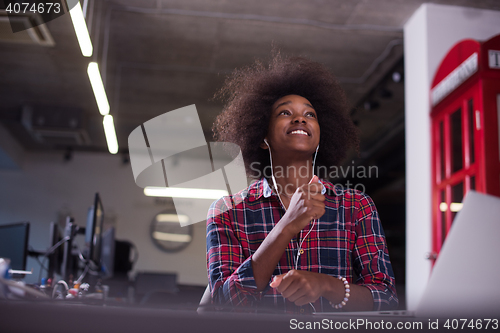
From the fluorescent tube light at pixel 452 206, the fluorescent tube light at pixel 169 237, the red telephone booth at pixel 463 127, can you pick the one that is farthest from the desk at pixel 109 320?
the fluorescent tube light at pixel 169 237

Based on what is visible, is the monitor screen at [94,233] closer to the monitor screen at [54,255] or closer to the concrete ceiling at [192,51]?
the monitor screen at [54,255]

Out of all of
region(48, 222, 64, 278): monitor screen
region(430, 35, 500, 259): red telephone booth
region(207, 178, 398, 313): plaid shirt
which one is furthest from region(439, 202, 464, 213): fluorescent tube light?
region(48, 222, 64, 278): monitor screen

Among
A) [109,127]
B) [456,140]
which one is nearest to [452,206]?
[456,140]

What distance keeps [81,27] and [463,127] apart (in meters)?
2.63

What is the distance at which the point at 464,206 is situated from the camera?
2.23ft

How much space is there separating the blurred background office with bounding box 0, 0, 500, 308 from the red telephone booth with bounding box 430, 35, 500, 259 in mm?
118

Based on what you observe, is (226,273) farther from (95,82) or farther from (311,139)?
(95,82)

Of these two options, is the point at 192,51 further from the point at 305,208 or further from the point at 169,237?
the point at 169,237

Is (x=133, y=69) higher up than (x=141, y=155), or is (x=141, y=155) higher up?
(x=133, y=69)

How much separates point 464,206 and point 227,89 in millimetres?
1299

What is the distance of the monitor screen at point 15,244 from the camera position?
8.18 ft

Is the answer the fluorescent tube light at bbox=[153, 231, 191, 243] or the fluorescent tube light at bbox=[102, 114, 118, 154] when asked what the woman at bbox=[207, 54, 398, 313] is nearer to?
the fluorescent tube light at bbox=[102, 114, 118, 154]

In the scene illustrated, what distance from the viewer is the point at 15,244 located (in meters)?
2.53

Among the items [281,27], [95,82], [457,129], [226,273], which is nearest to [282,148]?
[226,273]
